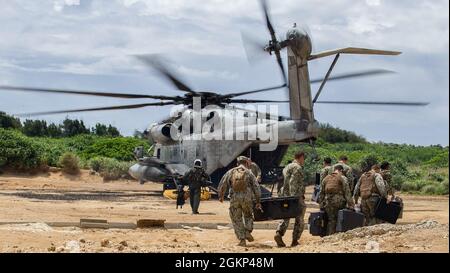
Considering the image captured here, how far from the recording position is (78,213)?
1811 centimetres

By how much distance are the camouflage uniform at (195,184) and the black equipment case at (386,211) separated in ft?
20.1

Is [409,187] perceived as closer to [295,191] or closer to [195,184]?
[195,184]

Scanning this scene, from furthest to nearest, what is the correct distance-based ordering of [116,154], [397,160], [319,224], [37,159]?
[116,154] → [397,160] → [37,159] → [319,224]

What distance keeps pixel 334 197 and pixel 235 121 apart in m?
11.3

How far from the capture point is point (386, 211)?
13.0 metres

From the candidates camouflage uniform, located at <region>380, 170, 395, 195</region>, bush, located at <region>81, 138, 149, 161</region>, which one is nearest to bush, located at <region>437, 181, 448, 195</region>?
camouflage uniform, located at <region>380, 170, 395, 195</region>

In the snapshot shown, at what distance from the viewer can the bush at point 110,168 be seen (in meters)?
40.6

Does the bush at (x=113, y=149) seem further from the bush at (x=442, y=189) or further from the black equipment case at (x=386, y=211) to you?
the black equipment case at (x=386, y=211)

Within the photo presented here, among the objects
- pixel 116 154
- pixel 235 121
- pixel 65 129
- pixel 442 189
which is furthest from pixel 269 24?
pixel 65 129

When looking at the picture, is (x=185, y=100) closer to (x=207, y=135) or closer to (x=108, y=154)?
(x=207, y=135)

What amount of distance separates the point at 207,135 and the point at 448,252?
48.9 feet

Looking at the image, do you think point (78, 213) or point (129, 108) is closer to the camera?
point (78, 213)

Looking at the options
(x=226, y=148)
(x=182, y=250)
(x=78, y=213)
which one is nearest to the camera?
(x=182, y=250)
